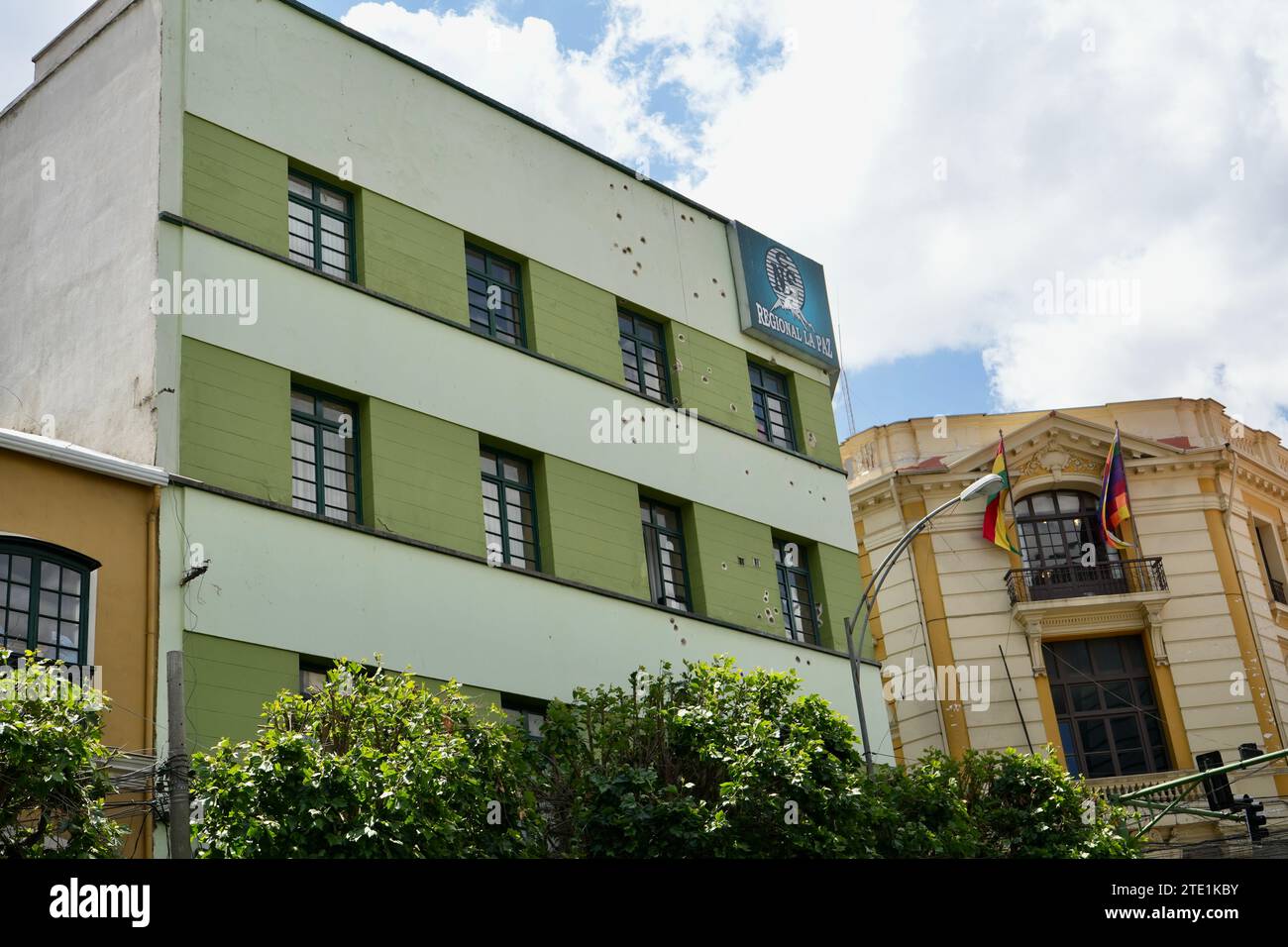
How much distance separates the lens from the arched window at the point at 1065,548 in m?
38.1

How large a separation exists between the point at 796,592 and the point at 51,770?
1583 cm

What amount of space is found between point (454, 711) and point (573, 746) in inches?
84.7

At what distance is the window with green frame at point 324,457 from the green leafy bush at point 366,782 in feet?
12.9

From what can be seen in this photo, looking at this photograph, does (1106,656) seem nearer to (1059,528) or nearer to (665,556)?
(1059,528)

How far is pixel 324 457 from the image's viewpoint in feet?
70.4

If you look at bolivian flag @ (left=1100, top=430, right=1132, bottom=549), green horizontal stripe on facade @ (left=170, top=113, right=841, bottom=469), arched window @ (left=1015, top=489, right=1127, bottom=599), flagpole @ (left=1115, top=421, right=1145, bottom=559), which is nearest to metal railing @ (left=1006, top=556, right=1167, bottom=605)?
arched window @ (left=1015, top=489, right=1127, bottom=599)

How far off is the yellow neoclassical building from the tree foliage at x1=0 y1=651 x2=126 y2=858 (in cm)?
2491

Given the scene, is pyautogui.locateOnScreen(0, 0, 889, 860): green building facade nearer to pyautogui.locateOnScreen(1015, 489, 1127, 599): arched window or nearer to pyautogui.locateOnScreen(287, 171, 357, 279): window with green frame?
pyautogui.locateOnScreen(287, 171, 357, 279): window with green frame

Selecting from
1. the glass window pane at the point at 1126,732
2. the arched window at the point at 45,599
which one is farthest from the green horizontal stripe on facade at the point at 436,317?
the glass window pane at the point at 1126,732

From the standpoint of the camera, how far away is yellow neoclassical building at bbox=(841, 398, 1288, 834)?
36.7 metres

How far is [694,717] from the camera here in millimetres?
19047

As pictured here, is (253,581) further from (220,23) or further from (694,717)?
(220,23)

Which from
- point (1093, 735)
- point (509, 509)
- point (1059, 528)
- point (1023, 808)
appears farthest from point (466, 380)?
point (1059, 528)
